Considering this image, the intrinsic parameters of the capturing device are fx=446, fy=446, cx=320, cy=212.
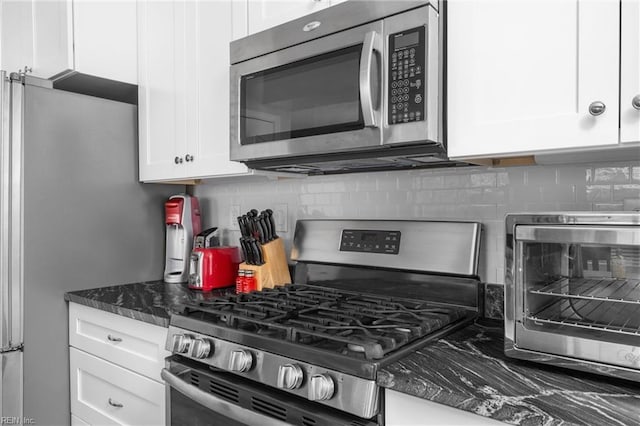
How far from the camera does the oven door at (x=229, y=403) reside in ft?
3.46

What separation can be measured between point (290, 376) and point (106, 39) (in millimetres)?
1789

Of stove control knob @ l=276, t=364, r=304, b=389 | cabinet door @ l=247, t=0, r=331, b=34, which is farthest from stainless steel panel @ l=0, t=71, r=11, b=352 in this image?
stove control knob @ l=276, t=364, r=304, b=389

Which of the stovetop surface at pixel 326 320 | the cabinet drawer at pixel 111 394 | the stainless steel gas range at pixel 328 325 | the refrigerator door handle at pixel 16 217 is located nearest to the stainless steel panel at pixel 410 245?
the stainless steel gas range at pixel 328 325

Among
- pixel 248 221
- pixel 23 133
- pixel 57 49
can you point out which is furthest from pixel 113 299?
pixel 57 49

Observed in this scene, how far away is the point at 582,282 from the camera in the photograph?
115cm

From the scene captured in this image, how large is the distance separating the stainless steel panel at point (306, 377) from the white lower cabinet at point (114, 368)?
0.41 metres

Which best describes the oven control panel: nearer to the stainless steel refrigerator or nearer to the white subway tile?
the white subway tile

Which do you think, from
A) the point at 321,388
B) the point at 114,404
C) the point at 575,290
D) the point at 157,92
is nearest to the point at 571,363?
the point at 575,290

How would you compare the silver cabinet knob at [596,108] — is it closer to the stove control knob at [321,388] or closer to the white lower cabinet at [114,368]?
the stove control knob at [321,388]

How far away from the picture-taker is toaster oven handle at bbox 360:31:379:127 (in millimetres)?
1214

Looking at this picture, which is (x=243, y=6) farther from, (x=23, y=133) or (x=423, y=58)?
(x=23, y=133)

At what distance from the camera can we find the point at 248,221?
187cm

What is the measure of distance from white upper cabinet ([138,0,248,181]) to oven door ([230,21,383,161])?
19 centimetres

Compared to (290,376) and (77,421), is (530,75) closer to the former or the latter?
(290,376)
